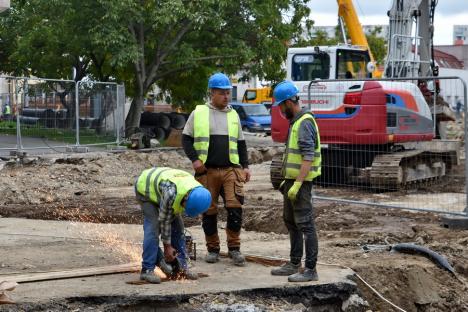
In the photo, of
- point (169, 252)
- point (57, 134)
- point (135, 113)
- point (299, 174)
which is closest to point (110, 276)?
point (169, 252)

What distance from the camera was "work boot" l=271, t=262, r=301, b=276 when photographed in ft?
27.1

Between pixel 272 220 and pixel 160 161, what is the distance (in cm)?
1044

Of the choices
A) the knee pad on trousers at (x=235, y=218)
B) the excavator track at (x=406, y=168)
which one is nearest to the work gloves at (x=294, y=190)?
the knee pad on trousers at (x=235, y=218)

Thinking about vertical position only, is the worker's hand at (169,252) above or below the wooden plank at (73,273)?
above

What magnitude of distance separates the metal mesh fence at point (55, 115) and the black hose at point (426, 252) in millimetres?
12278

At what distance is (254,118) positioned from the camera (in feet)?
137

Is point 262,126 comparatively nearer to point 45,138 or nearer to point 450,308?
point 45,138

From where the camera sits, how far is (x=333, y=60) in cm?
1894

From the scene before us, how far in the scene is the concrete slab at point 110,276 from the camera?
7.29 m

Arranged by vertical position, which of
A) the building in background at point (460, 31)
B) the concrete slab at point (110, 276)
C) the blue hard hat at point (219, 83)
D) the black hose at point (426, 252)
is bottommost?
the black hose at point (426, 252)

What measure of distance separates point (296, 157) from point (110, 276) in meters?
2.14

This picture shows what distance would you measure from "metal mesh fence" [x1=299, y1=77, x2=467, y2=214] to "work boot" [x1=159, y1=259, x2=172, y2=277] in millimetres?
7197

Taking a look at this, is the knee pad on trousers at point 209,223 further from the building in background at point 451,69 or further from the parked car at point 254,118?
the parked car at point 254,118

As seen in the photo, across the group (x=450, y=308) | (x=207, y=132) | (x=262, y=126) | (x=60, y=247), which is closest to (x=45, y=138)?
(x=60, y=247)
